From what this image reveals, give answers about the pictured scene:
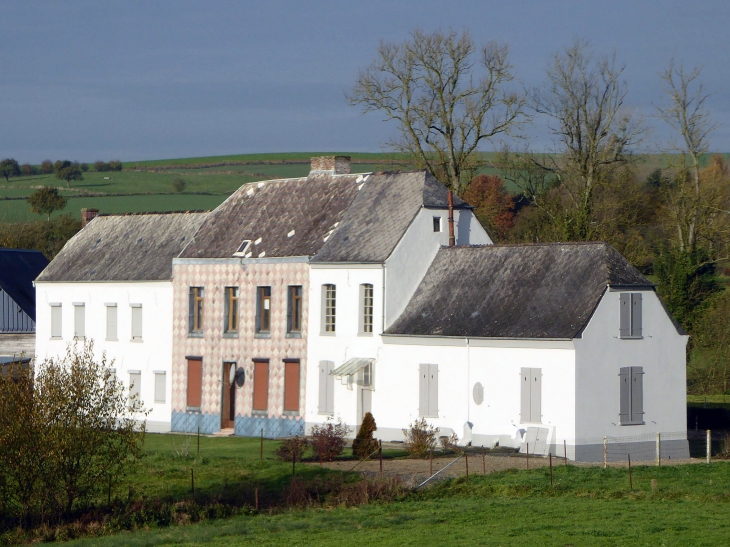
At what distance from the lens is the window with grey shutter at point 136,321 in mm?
46072

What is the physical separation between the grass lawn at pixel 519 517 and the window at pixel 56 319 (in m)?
23.2

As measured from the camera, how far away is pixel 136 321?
46.2 metres

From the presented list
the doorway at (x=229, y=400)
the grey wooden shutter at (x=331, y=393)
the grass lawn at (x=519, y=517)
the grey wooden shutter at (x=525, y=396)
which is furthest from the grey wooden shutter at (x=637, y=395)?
the doorway at (x=229, y=400)

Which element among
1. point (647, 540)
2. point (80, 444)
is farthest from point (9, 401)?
point (647, 540)

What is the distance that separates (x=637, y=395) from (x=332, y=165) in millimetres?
14663

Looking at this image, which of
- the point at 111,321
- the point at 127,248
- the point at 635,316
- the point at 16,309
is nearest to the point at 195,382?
the point at 111,321

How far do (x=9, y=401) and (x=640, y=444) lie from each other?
17508 mm

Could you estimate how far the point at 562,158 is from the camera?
197 ft

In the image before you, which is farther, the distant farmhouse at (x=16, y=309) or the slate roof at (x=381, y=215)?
the distant farmhouse at (x=16, y=309)

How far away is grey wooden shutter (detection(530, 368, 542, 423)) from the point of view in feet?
115

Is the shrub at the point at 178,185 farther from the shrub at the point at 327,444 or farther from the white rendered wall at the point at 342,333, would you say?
the shrub at the point at 327,444

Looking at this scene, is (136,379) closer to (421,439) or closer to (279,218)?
(279,218)

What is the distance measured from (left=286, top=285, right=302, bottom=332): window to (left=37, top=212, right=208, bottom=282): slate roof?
5.76 metres

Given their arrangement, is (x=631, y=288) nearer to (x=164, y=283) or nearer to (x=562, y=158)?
(x=164, y=283)
